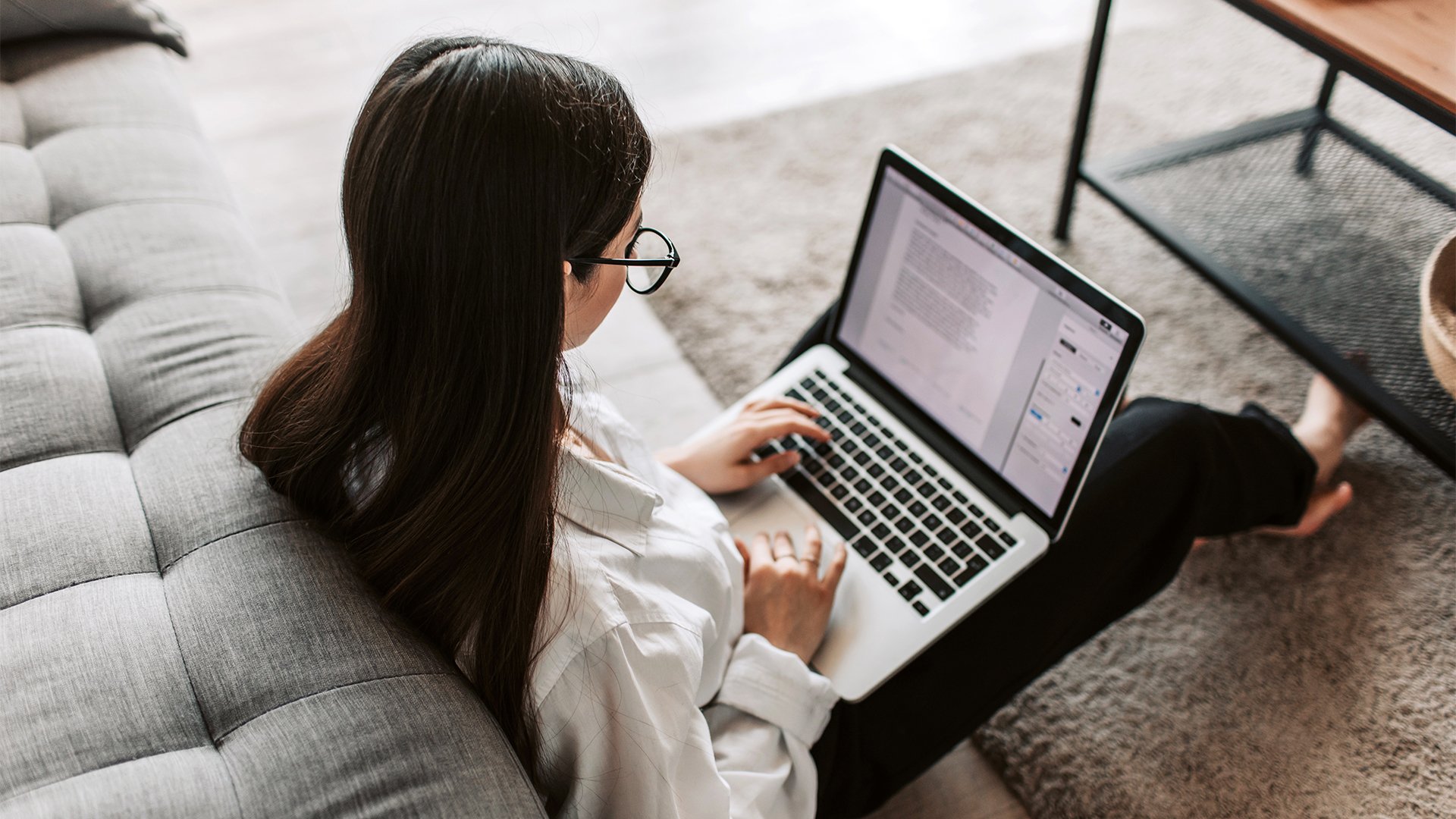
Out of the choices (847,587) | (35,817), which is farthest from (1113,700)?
(35,817)

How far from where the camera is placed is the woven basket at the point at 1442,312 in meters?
1.15

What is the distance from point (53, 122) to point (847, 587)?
122 cm

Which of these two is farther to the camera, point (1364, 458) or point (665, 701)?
point (1364, 458)

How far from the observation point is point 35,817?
0.61 m

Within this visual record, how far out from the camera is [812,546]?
1.04m

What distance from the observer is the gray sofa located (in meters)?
0.66

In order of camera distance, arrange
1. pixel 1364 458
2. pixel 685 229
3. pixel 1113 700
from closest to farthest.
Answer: pixel 1113 700 → pixel 1364 458 → pixel 685 229

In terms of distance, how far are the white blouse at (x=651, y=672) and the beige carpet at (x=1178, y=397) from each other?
1.39ft

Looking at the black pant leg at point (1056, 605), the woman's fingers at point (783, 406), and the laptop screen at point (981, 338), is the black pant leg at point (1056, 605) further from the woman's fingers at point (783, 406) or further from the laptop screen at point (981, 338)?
the woman's fingers at point (783, 406)

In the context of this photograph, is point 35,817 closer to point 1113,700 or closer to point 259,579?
point 259,579

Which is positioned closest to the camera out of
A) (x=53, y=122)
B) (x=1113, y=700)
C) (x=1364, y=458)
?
(x=1113, y=700)

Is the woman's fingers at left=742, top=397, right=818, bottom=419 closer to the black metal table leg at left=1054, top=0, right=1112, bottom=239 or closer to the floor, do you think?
the black metal table leg at left=1054, top=0, right=1112, bottom=239

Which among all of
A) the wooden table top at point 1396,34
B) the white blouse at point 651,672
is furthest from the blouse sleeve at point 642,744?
the wooden table top at point 1396,34

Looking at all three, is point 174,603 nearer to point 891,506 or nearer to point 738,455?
point 738,455
